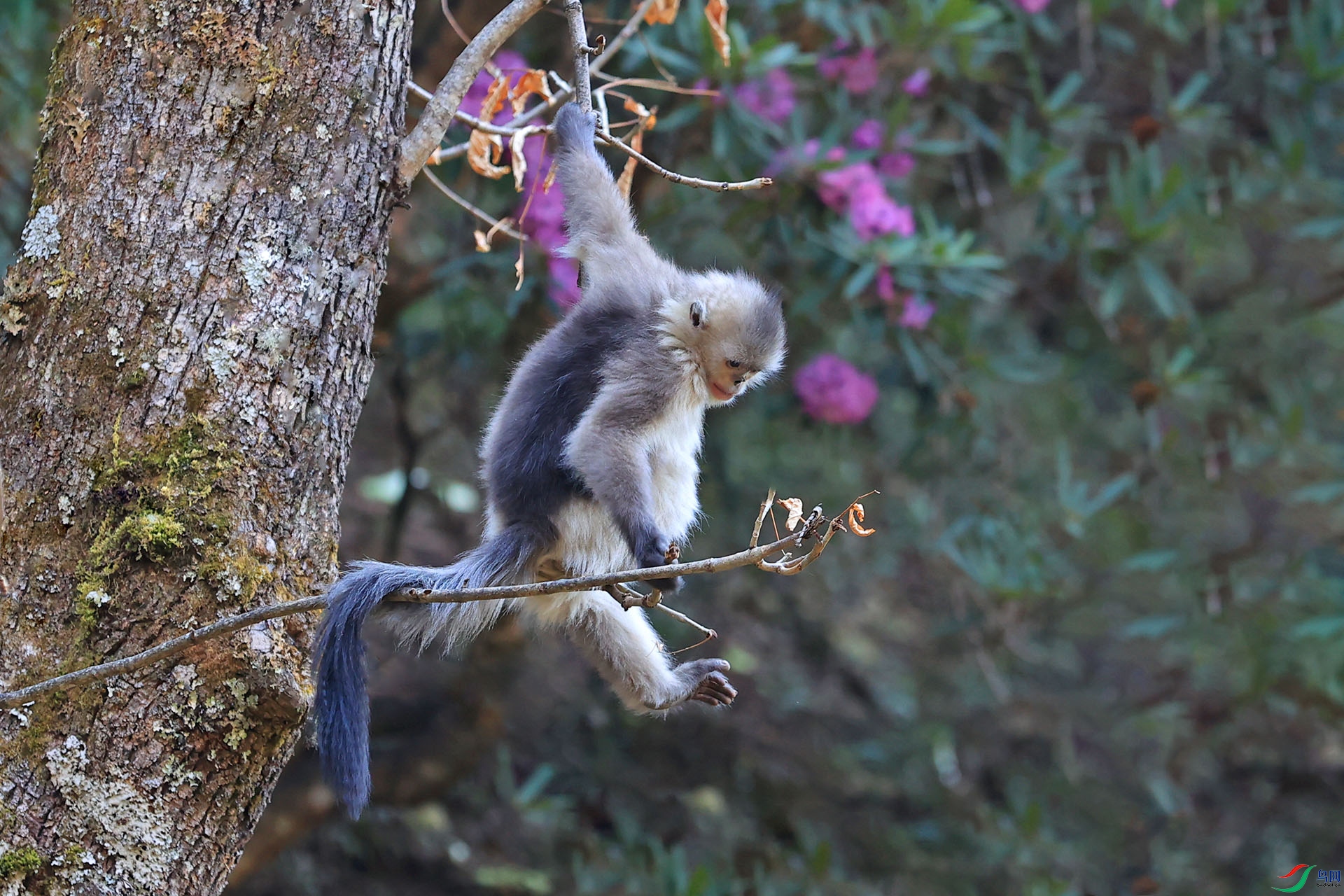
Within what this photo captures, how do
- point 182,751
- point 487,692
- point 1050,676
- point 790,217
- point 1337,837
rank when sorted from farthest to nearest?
1. point 1050,676
2. point 1337,837
3. point 487,692
4. point 790,217
5. point 182,751

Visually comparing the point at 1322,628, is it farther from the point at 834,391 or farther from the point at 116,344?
the point at 116,344

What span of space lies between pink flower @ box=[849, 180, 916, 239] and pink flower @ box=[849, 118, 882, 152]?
0.71 ft

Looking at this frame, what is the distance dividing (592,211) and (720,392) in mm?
474

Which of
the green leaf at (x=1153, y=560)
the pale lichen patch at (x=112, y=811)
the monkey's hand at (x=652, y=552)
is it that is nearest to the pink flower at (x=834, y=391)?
the green leaf at (x=1153, y=560)

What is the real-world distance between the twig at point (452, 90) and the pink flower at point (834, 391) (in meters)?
2.09

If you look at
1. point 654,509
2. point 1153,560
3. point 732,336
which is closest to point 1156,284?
point 1153,560

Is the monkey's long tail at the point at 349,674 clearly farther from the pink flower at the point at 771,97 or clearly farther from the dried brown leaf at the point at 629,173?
the pink flower at the point at 771,97

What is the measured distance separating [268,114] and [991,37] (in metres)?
2.97

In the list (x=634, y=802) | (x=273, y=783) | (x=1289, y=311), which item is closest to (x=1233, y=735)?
(x=1289, y=311)

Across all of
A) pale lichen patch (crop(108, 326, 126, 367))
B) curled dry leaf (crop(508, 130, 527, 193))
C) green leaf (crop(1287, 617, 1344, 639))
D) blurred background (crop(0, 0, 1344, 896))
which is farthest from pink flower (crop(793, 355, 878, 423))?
pale lichen patch (crop(108, 326, 126, 367))

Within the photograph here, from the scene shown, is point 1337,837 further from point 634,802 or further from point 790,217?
point 790,217

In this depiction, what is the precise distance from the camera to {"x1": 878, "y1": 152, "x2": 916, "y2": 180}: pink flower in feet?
13.2

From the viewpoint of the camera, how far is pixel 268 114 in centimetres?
192

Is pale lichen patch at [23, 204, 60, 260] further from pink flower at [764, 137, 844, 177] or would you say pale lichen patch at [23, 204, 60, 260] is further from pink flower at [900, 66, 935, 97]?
pink flower at [900, 66, 935, 97]
